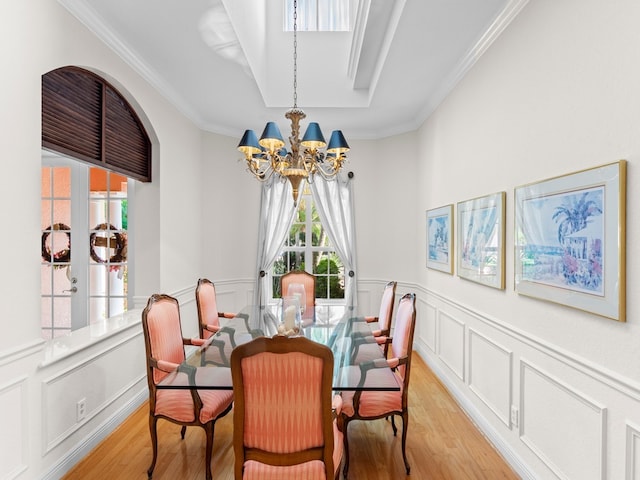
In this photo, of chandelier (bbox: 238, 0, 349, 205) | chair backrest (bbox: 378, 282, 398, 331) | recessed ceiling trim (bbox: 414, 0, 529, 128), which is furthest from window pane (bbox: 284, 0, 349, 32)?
chair backrest (bbox: 378, 282, 398, 331)

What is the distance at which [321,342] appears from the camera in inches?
97.3

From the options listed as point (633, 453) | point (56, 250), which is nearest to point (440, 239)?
point (633, 453)

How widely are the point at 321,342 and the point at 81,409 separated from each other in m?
1.61

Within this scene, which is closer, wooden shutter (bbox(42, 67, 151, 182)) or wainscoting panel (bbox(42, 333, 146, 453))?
wainscoting panel (bbox(42, 333, 146, 453))

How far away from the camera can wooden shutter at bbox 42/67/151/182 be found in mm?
2303

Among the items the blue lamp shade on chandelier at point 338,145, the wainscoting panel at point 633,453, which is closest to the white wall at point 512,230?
the wainscoting panel at point 633,453

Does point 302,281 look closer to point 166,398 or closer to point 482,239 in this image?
point 482,239

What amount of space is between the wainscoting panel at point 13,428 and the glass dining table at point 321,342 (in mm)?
681

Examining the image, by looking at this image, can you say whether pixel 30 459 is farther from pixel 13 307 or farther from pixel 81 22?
pixel 81 22

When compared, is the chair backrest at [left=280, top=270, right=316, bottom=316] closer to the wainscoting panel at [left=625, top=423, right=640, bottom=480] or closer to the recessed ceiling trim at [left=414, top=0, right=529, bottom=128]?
the recessed ceiling trim at [left=414, top=0, right=529, bottom=128]

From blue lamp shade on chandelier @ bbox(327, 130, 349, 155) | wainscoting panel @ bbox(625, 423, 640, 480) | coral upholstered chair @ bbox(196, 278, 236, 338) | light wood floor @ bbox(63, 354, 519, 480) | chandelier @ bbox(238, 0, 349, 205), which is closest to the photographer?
wainscoting panel @ bbox(625, 423, 640, 480)

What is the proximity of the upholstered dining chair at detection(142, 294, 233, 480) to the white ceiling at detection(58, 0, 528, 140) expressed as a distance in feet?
6.24

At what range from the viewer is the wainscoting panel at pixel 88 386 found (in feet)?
7.04

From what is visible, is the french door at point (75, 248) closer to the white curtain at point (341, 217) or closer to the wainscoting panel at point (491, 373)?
the white curtain at point (341, 217)
